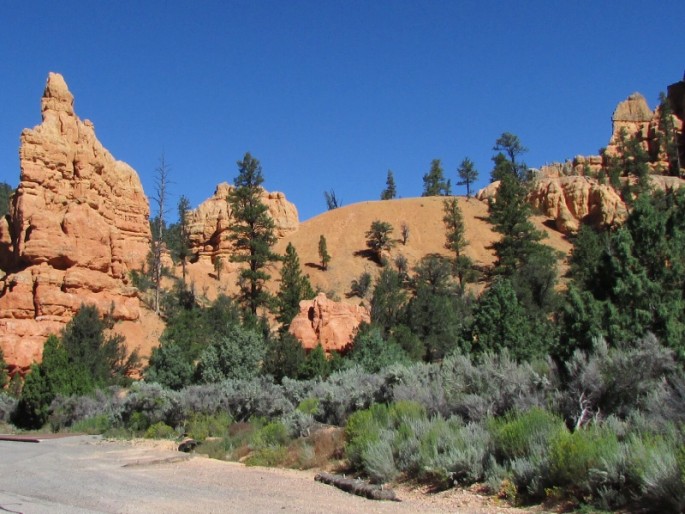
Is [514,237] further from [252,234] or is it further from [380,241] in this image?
[252,234]

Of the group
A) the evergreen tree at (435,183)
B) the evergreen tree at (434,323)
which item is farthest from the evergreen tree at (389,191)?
the evergreen tree at (434,323)

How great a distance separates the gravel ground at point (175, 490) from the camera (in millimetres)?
6977

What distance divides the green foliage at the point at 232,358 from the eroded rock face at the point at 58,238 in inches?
434

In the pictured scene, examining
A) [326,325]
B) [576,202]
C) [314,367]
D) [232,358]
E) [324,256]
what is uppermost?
[576,202]

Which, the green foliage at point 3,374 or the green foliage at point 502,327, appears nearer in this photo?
the green foliage at point 502,327

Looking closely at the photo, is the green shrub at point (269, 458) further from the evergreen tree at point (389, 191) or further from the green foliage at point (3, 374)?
the evergreen tree at point (389, 191)

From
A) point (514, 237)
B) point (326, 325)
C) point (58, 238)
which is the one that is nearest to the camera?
point (326, 325)

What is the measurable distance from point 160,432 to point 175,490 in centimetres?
816

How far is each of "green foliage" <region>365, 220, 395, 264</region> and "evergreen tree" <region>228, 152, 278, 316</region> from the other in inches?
840

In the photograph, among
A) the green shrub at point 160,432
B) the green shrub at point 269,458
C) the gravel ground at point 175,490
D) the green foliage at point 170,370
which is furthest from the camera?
the green foliage at point 170,370

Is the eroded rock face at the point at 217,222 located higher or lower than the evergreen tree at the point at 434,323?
higher

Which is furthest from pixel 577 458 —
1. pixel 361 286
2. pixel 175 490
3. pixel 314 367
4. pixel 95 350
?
pixel 361 286

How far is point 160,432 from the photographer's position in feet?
52.0

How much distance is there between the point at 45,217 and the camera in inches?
1330
